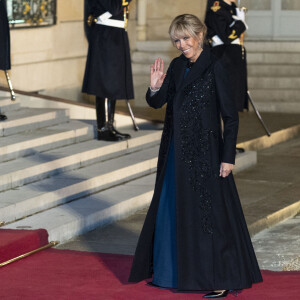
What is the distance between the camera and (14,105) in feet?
34.0

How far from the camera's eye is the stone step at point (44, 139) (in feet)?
29.2

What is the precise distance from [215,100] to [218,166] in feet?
1.21

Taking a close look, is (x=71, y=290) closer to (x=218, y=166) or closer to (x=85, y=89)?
(x=218, y=166)

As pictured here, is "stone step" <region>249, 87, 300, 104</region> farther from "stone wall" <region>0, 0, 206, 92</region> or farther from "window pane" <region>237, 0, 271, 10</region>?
"stone wall" <region>0, 0, 206, 92</region>

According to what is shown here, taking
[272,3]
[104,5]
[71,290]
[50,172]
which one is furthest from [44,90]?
[71,290]

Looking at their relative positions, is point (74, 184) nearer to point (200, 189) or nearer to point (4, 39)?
point (4, 39)

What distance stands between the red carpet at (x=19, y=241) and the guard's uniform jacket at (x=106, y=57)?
10.0 ft

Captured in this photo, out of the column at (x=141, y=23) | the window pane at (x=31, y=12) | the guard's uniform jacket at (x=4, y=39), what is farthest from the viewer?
the column at (x=141, y=23)

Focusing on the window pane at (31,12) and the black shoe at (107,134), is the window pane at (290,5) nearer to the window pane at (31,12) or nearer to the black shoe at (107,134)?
the window pane at (31,12)

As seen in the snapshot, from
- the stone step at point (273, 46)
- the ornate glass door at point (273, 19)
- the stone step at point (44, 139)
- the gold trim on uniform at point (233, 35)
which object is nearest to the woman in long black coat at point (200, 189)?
the stone step at point (44, 139)

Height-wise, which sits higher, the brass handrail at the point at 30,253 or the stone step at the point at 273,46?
the stone step at the point at 273,46

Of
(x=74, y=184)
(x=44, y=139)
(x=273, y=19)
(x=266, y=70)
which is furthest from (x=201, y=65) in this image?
(x=273, y=19)

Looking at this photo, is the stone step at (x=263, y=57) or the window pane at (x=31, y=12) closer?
the window pane at (x=31, y=12)

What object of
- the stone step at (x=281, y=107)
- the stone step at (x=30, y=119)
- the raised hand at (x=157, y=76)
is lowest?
the stone step at (x=281, y=107)
